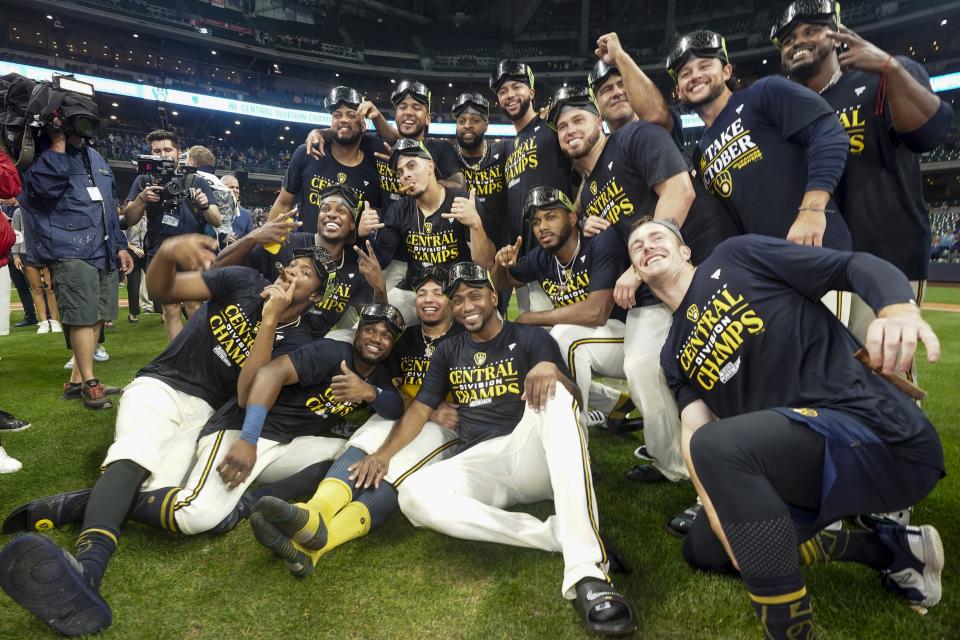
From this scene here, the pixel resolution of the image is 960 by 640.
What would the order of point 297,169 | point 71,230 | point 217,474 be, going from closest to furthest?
1. point 217,474
2. point 71,230
3. point 297,169

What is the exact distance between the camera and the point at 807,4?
2812mm

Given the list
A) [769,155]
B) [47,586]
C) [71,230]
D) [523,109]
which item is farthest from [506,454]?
[71,230]

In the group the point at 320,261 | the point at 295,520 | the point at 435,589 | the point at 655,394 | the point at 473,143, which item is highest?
the point at 473,143

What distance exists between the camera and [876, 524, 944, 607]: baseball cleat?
6.73 ft

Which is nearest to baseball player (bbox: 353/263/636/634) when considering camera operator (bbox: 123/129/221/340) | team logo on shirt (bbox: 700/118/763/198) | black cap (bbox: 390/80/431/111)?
team logo on shirt (bbox: 700/118/763/198)

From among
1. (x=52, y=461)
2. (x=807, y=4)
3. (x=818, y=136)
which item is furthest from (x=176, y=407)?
(x=807, y=4)

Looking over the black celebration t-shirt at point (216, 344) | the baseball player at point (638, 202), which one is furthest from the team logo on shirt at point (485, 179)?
the black celebration t-shirt at point (216, 344)

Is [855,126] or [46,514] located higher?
[855,126]

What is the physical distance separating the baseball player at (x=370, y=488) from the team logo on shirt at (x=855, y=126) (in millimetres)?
2589

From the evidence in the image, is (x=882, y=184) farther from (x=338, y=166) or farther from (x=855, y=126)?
(x=338, y=166)

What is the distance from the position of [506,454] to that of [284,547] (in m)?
1.20

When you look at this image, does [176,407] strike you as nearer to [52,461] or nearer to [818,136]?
[52,461]

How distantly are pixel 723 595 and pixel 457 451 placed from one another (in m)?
1.67

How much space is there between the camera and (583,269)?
3.62 metres
